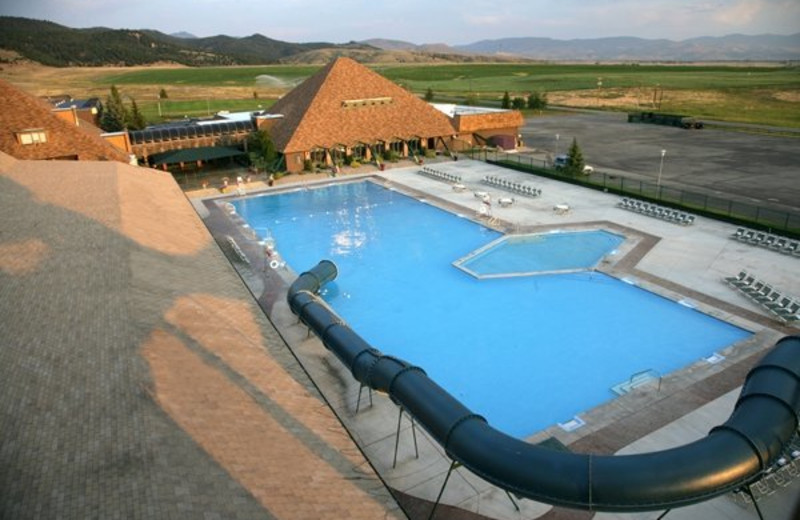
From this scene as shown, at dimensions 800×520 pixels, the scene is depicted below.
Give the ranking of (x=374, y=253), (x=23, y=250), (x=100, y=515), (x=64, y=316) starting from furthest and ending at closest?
(x=374, y=253), (x=23, y=250), (x=64, y=316), (x=100, y=515)

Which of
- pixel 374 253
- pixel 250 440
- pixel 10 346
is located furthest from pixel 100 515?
pixel 374 253

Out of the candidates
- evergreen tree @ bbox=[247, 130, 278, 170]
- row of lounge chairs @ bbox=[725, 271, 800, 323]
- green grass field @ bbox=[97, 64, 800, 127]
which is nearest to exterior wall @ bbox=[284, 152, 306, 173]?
evergreen tree @ bbox=[247, 130, 278, 170]

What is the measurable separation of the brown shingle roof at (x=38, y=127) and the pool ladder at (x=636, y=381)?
4012 cm

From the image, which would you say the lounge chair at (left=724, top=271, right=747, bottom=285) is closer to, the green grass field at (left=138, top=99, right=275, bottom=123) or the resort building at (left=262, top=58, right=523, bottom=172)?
the resort building at (left=262, top=58, right=523, bottom=172)

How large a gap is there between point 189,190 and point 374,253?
22.0 metres

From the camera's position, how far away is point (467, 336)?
21219 mm

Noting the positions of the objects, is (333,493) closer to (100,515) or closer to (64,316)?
(100,515)

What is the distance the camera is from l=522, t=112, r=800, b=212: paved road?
38.6 metres

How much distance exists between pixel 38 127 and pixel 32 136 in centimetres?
92

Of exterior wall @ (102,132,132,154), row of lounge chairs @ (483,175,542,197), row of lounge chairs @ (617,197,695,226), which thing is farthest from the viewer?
exterior wall @ (102,132,132,154)

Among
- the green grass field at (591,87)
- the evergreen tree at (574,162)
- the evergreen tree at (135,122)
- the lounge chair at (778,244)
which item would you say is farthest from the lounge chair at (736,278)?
the evergreen tree at (135,122)

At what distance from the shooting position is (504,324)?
2194 centimetres

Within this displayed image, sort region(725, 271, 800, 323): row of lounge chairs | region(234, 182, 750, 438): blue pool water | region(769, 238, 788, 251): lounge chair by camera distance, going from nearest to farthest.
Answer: region(234, 182, 750, 438): blue pool water
region(725, 271, 800, 323): row of lounge chairs
region(769, 238, 788, 251): lounge chair

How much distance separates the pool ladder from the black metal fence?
671 inches
